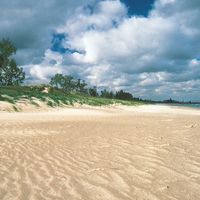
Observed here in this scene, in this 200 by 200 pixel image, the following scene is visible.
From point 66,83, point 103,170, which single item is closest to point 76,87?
point 66,83

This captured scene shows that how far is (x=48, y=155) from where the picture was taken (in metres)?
9.12

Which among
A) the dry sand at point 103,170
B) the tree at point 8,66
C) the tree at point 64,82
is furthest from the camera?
the tree at point 64,82

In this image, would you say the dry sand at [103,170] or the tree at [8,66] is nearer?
the dry sand at [103,170]

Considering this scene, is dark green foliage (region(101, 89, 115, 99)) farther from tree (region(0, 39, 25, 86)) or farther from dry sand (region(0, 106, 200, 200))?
dry sand (region(0, 106, 200, 200))

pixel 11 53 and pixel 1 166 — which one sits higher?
pixel 11 53

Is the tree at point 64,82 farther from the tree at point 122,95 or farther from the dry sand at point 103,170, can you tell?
the dry sand at point 103,170

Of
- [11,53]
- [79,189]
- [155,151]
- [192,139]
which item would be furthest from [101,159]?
Result: [11,53]

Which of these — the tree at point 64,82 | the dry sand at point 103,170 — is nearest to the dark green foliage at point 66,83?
the tree at point 64,82

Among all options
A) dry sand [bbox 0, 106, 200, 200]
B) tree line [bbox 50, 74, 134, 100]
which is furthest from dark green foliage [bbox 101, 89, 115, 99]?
dry sand [bbox 0, 106, 200, 200]

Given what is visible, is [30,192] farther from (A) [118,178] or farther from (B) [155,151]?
(B) [155,151]

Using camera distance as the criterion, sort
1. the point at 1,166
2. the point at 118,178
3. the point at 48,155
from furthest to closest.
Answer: the point at 48,155 → the point at 1,166 → the point at 118,178

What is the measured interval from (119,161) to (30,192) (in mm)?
2830

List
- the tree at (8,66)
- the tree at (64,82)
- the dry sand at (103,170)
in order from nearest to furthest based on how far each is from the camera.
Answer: the dry sand at (103,170) → the tree at (8,66) → the tree at (64,82)

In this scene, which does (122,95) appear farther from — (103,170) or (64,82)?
(103,170)
